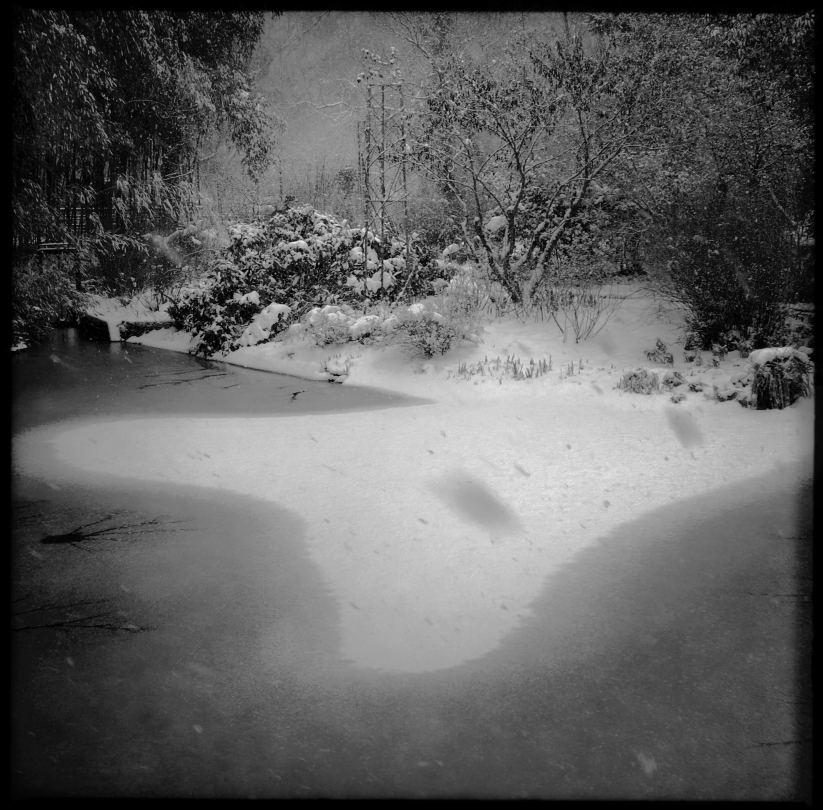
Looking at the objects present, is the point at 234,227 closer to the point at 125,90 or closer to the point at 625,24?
the point at 125,90

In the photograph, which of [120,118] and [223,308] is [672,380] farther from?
[120,118]

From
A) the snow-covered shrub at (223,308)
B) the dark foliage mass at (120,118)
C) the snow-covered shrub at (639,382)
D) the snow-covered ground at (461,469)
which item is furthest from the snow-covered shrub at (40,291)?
the snow-covered shrub at (639,382)

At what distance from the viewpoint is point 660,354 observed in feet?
22.4

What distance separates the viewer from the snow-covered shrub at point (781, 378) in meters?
5.18

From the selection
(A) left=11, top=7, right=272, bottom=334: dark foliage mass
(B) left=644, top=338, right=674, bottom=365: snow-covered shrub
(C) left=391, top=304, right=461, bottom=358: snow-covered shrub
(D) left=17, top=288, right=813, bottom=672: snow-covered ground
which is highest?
(A) left=11, top=7, right=272, bottom=334: dark foliage mass

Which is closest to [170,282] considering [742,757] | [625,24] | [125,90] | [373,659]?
[125,90]

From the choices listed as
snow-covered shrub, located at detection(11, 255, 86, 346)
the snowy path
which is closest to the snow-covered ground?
the snowy path

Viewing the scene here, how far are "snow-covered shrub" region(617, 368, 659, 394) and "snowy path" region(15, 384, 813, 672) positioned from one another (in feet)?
1.01

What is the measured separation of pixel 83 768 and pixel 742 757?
183cm

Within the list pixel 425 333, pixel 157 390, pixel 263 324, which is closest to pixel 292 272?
pixel 263 324

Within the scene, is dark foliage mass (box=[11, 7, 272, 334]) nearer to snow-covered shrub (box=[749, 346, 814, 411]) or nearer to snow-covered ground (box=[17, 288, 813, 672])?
snow-covered ground (box=[17, 288, 813, 672])

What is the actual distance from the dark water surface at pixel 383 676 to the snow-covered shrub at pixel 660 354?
3.39m

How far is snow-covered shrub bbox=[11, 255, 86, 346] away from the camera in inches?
206

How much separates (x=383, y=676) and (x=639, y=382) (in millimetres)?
4516
